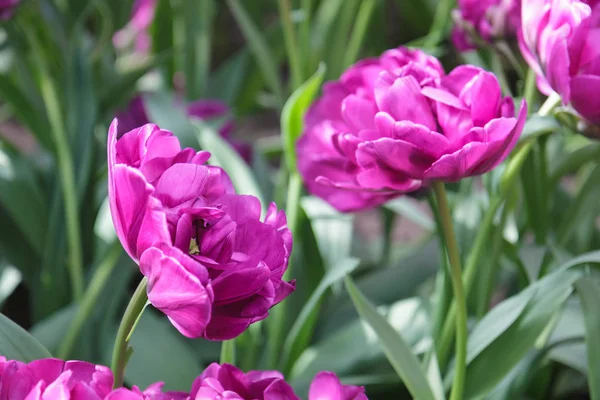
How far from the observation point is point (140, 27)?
1319 mm

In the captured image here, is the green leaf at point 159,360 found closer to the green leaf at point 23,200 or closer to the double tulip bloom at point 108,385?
the green leaf at point 23,200

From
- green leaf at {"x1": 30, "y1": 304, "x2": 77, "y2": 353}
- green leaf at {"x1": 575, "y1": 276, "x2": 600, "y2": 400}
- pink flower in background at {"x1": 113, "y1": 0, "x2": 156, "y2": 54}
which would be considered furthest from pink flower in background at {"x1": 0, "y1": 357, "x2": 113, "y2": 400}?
pink flower in background at {"x1": 113, "y1": 0, "x2": 156, "y2": 54}

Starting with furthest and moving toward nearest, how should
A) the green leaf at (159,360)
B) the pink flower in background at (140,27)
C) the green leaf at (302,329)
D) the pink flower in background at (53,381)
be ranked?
the pink flower in background at (140,27), the green leaf at (159,360), the green leaf at (302,329), the pink flower in background at (53,381)

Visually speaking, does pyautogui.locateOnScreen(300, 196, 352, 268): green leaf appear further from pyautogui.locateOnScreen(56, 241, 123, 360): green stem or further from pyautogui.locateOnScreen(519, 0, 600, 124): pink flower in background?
pyautogui.locateOnScreen(519, 0, 600, 124): pink flower in background

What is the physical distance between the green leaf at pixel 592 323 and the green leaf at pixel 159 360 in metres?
0.33

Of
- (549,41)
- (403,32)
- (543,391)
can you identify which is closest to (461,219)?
(543,391)

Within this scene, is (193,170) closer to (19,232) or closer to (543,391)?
(543,391)

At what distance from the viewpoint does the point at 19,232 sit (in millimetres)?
847

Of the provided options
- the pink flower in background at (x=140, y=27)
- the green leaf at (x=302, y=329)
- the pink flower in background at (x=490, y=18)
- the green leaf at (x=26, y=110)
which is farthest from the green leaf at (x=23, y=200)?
the pink flower in background at (x=490, y=18)

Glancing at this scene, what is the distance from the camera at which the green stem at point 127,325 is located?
0.28 metres

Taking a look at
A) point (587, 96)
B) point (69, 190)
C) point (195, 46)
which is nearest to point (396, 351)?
point (587, 96)

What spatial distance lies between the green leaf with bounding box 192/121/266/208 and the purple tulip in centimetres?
35

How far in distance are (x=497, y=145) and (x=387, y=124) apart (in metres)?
0.05

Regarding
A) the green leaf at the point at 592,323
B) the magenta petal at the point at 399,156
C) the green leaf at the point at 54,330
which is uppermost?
the magenta petal at the point at 399,156
